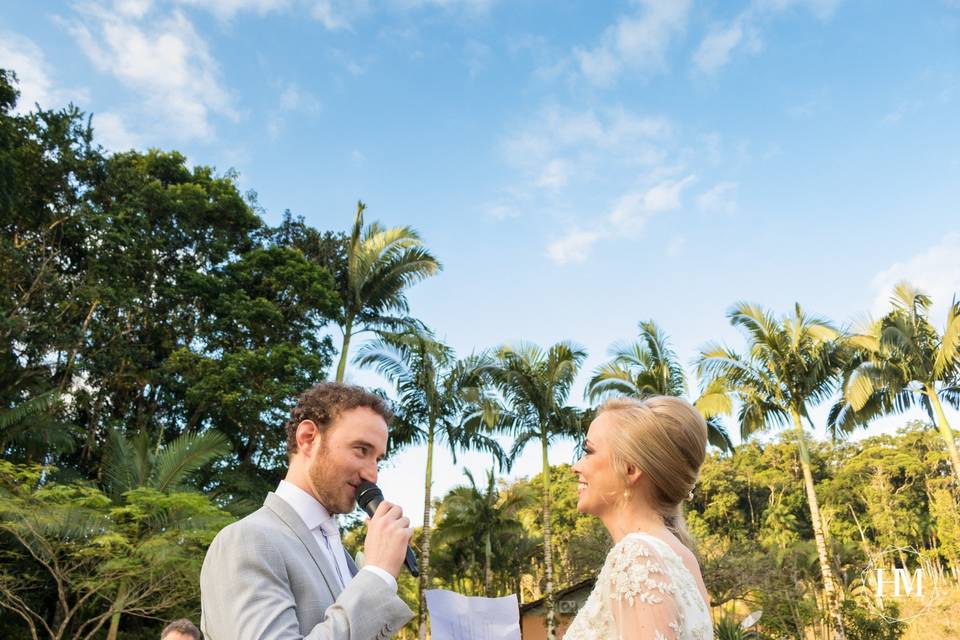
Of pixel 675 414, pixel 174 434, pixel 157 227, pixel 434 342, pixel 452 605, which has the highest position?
pixel 157 227

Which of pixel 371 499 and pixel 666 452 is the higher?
pixel 666 452

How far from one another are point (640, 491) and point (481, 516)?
30.8 metres

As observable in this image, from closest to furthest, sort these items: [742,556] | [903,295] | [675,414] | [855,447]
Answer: [675,414] < [903,295] < [742,556] < [855,447]

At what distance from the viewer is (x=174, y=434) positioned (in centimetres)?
2348

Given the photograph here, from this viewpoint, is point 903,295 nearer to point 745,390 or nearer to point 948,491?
point 745,390

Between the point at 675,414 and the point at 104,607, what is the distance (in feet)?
65.7

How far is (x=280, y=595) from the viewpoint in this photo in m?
1.90

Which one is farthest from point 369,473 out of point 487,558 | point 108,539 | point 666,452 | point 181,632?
point 487,558

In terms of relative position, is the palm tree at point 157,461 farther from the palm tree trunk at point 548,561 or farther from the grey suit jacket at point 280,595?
the grey suit jacket at point 280,595

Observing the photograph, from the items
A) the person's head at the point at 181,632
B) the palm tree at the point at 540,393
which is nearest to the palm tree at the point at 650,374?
the palm tree at the point at 540,393

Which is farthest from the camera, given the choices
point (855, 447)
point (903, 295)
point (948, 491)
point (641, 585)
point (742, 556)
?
point (855, 447)

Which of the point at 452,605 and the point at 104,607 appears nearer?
the point at 452,605

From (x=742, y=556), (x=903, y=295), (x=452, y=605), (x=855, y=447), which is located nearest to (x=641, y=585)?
(x=452, y=605)

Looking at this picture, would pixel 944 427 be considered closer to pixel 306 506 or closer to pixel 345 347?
pixel 345 347
